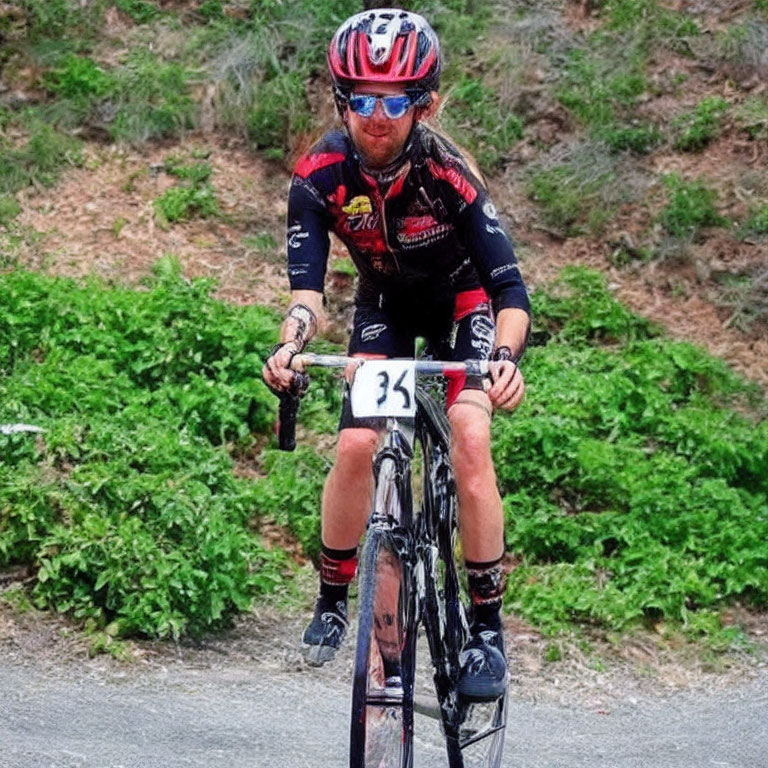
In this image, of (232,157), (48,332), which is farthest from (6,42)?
(48,332)

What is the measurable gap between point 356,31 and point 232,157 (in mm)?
7072

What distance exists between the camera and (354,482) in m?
4.50

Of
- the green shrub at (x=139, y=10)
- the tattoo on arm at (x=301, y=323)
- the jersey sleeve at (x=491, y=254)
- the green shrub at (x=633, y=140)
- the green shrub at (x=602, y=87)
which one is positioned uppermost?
the green shrub at (x=139, y=10)

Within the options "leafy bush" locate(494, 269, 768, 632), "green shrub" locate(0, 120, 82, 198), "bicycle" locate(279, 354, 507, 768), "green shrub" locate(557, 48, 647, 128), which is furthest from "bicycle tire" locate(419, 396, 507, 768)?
"green shrub" locate(557, 48, 647, 128)

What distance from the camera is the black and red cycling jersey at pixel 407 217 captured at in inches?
187

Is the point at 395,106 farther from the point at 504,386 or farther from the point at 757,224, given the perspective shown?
the point at 757,224

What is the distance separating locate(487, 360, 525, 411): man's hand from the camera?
13.6ft

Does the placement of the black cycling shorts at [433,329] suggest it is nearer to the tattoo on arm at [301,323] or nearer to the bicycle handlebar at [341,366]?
the tattoo on arm at [301,323]

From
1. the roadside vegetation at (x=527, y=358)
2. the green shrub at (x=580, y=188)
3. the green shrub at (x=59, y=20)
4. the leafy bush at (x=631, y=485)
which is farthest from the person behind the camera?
the green shrub at (x=59, y=20)

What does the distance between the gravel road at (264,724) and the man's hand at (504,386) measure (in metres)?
2.06

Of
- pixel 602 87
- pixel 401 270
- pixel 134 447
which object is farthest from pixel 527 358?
pixel 401 270

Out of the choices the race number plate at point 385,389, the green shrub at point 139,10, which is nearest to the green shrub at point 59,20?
the green shrub at point 139,10

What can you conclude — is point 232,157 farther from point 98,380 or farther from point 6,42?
point 98,380

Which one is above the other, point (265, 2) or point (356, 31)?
point (265, 2)
